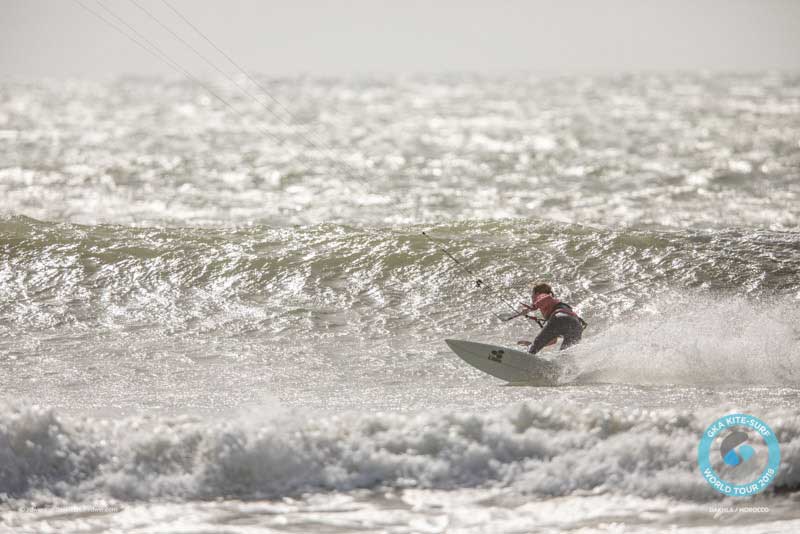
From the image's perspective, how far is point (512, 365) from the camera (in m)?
9.45

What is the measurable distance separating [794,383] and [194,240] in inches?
375

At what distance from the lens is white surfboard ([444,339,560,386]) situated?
936 cm

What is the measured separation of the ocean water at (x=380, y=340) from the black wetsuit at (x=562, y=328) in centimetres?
29

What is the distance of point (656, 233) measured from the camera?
50.3ft

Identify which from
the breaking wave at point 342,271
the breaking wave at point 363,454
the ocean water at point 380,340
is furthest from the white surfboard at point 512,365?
the breaking wave at point 342,271

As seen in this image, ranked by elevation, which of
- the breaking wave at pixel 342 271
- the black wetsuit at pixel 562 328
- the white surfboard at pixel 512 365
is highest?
the breaking wave at pixel 342 271

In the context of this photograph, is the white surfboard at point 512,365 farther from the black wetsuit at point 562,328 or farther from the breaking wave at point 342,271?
the breaking wave at point 342,271

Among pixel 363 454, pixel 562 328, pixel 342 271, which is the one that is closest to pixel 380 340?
pixel 562 328

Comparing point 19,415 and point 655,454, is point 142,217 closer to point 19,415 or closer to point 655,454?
point 19,415

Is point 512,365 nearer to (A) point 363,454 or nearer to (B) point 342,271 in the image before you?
(A) point 363,454

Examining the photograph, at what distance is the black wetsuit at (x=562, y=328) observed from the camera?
32.4 feet

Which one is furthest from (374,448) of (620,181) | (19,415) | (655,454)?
(620,181)

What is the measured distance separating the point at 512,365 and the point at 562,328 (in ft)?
2.80

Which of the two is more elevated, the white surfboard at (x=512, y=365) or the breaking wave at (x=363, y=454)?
the white surfboard at (x=512, y=365)
